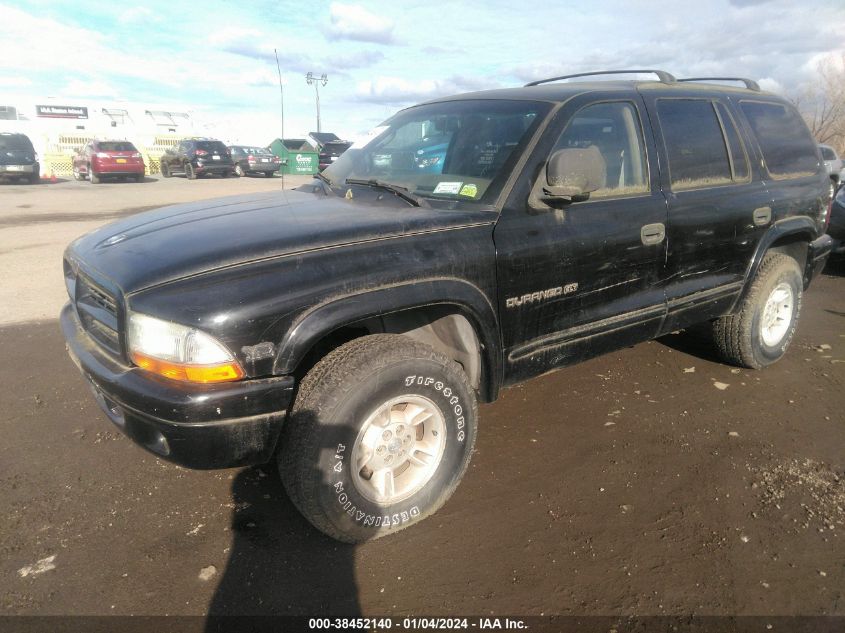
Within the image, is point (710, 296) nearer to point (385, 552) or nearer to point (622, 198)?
Result: point (622, 198)

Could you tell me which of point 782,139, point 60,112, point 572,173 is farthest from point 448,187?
point 60,112

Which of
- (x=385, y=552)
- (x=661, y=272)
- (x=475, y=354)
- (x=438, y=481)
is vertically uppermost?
(x=661, y=272)

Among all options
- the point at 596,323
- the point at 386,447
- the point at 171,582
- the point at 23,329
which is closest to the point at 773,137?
the point at 596,323

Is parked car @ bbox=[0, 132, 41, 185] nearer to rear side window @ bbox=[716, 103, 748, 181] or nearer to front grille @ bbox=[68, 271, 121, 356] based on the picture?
front grille @ bbox=[68, 271, 121, 356]

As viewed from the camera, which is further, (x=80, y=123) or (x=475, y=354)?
(x=80, y=123)

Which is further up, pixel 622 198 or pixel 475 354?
pixel 622 198

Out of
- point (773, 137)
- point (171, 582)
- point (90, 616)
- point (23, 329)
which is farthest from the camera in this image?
point (23, 329)

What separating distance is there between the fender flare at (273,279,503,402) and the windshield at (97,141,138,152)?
79.6 feet

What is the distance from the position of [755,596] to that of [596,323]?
4.54ft

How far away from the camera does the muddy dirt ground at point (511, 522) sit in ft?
7.51

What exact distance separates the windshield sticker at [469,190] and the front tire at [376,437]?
0.79m

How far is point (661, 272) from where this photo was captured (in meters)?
3.33

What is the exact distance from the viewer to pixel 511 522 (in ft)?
8.90

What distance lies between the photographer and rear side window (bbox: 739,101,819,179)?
3.94 meters
